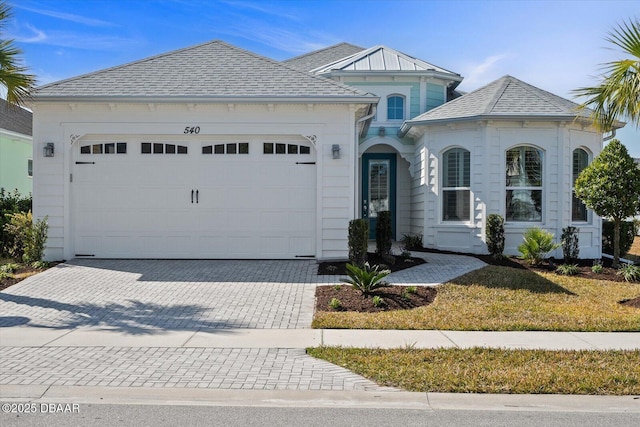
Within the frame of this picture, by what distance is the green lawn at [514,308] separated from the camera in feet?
26.3

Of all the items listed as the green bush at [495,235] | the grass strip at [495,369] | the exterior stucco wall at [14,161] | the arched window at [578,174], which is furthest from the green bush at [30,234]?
the arched window at [578,174]

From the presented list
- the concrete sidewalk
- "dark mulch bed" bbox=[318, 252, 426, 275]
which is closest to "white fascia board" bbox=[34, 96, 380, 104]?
"dark mulch bed" bbox=[318, 252, 426, 275]

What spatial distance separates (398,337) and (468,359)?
1297 millimetres

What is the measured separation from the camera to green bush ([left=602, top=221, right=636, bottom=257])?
50.9 feet

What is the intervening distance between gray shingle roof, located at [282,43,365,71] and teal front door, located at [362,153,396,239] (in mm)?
4707

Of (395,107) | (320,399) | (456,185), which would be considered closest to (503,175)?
(456,185)

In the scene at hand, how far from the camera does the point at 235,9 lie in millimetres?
13758

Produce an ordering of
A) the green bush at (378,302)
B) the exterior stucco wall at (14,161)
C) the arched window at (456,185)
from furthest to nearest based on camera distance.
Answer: the exterior stucco wall at (14,161), the arched window at (456,185), the green bush at (378,302)

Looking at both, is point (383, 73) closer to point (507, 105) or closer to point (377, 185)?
point (377, 185)

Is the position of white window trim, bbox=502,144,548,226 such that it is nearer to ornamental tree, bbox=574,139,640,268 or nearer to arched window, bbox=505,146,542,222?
arched window, bbox=505,146,542,222

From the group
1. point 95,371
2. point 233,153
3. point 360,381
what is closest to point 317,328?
point 360,381

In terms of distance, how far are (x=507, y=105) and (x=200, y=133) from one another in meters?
8.12

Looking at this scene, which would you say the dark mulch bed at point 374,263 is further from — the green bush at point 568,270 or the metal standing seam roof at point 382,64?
the metal standing seam roof at point 382,64

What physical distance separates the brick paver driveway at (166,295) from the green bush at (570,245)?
6470 mm
